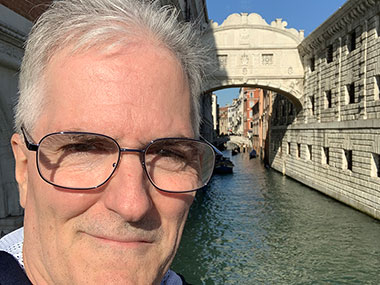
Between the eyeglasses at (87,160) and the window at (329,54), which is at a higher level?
the window at (329,54)

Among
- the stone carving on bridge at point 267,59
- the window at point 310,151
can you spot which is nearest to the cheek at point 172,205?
the window at point 310,151

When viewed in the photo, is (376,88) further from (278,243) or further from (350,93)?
(278,243)

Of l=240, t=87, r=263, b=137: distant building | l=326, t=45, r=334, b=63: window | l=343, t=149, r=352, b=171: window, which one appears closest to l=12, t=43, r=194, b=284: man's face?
l=343, t=149, r=352, b=171: window

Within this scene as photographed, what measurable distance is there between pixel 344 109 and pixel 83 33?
13.1 meters

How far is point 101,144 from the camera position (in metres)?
0.78

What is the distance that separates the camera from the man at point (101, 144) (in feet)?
2.44

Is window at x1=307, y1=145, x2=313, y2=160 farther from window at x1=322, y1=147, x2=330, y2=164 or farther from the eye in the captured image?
the eye

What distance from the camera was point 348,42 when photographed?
1211 centimetres

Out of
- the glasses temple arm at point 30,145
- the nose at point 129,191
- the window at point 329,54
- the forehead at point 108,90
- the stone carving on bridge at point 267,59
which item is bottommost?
the nose at point 129,191

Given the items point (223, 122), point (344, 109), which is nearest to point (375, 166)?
point (344, 109)

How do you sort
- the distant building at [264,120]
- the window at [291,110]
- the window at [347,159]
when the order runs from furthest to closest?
the distant building at [264,120]
the window at [291,110]
the window at [347,159]

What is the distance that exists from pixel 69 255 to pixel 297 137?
18.3 meters

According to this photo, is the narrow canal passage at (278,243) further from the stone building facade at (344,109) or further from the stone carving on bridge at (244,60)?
the stone carving on bridge at (244,60)

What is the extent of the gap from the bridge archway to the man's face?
15568 mm
